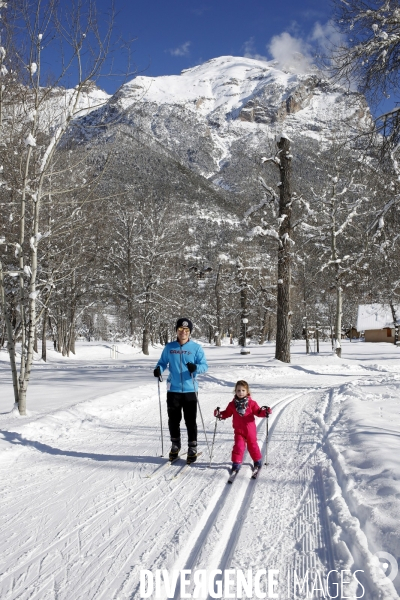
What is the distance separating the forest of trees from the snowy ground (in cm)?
302

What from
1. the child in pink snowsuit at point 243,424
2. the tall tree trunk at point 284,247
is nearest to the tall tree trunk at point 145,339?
the tall tree trunk at point 284,247

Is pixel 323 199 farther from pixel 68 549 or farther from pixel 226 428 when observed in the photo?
pixel 68 549

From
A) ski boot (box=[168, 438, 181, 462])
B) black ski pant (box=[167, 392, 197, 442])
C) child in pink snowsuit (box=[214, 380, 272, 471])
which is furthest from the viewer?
black ski pant (box=[167, 392, 197, 442])

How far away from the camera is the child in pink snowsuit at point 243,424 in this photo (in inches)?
207

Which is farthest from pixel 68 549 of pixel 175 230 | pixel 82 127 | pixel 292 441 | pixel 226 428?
pixel 175 230

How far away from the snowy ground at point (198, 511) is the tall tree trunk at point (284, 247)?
31.2 ft

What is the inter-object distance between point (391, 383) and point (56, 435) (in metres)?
10.1

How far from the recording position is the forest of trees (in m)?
7.89

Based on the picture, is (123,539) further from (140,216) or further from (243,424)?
(140,216)

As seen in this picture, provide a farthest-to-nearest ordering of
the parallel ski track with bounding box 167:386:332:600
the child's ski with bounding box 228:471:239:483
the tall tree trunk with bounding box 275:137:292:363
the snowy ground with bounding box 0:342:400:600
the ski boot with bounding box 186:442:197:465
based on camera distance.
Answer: the tall tree trunk with bounding box 275:137:292:363, the ski boot with bounding box 186:442:197:465, the child's ski with bounding box 228:471:239:483, the parallel ski track with bounding box 167:386:332:600, the snowy ground with bounding box 0:342:400:600

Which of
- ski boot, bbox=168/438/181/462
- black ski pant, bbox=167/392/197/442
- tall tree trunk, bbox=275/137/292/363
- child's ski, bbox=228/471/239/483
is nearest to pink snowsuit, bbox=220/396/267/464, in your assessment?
child's ski, bbox=228/471/239/483

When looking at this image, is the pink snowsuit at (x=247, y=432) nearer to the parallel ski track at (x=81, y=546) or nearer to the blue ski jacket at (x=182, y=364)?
the blue ski jacket at (x=182, y=364)

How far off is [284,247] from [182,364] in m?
12.4

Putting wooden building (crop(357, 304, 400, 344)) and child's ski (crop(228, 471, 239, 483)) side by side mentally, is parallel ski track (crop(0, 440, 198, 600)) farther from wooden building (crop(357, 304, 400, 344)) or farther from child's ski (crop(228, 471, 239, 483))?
wooden building (crop(357, 304, 400, 344))
